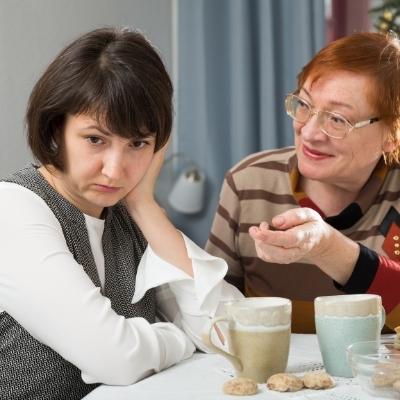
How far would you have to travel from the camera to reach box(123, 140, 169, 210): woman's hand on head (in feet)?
4.91

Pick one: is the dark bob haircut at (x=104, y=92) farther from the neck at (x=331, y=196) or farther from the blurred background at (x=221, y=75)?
the blurred background at (x=221, y=75)

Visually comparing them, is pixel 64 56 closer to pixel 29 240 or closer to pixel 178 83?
pixel 29 240

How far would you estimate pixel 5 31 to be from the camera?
258 centimetres

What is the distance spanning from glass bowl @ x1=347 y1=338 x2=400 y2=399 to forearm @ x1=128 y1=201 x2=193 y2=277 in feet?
1.49

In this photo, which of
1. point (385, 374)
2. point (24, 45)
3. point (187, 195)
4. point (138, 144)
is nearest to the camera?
point (385, 374)

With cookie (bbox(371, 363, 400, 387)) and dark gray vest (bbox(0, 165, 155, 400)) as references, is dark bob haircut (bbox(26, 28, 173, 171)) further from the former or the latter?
cookie (bbox(371, 363, 400, 387))

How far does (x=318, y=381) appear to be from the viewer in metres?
1.04

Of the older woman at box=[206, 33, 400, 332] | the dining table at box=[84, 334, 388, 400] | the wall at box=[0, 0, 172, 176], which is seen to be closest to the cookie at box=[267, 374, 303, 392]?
the dining table at box=[84, 334, 388, 400]

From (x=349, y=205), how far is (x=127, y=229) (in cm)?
56

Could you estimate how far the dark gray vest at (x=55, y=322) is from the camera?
1.23 meters

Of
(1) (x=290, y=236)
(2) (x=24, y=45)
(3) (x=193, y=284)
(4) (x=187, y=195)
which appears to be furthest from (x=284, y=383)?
(4) (x=187, y=195)

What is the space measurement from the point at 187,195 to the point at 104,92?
2.10m

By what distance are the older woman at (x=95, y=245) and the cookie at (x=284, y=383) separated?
0.69 feet

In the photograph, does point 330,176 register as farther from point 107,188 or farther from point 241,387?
point 241,387
